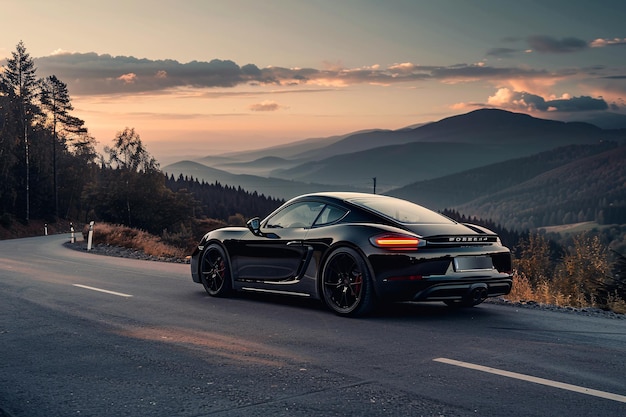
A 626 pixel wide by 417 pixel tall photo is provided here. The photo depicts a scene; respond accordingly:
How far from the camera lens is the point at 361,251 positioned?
8672 mm

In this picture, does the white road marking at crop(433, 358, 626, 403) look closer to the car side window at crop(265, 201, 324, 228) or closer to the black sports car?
the black sports car

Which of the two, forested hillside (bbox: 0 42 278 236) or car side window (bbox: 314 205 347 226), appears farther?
forested hillside (bbox: 0 42 278 236)

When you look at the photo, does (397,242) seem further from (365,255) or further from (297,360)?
(297,360)

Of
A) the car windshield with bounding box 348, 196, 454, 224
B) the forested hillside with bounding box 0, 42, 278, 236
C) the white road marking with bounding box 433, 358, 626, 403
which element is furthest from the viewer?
the forested hillside with bounding box 0, 42, 278, 236

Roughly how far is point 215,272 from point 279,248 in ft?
5.09

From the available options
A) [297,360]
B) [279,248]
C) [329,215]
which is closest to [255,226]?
[279,248]

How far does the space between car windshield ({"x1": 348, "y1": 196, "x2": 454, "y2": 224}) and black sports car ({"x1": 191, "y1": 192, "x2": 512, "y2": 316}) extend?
0.01 metres

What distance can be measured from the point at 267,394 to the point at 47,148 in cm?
8089

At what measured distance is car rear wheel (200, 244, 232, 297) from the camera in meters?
10.8

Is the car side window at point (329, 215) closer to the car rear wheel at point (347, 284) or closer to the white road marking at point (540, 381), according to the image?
the car rear wheel at point (347, 284)

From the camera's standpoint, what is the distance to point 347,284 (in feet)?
29.2

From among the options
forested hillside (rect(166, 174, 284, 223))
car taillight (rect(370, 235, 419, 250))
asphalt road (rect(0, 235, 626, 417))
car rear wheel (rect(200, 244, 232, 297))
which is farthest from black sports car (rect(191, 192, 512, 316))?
forested hillside (rect(166, 174, 284, 223))

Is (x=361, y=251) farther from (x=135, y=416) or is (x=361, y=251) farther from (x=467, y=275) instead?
(x=135, y=416)

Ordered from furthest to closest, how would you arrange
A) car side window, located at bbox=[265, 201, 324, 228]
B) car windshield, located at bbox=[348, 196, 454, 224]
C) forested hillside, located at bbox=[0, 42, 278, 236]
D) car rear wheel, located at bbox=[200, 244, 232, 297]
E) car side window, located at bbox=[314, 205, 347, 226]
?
1. forested hillside, located at bbox=[0, 42, 278, 236]
2. car rear wheel, located at bbox=[200, 244, 232, 297]
3. car side window, located at bbox=[265, 201, 324, 228]
4. car side window, located at bbox=[314, 205, 347, 226]
5. car windshield, located at bbox=[348, 196, 454, 224]
